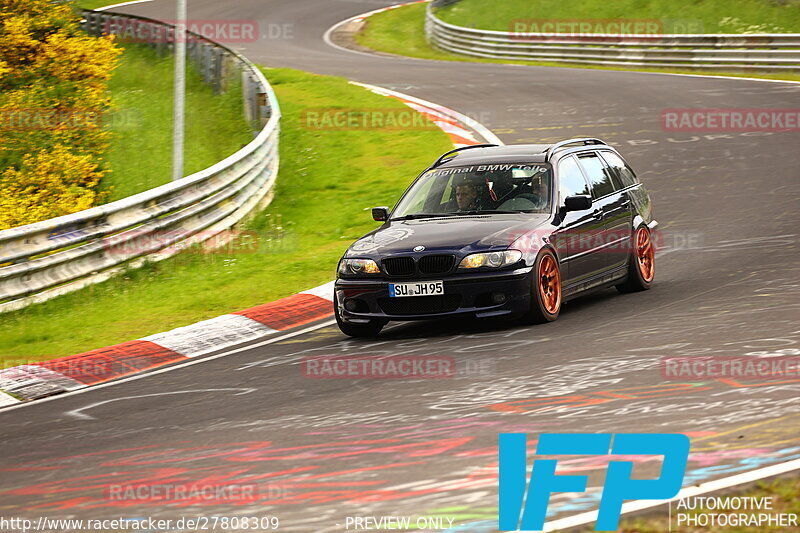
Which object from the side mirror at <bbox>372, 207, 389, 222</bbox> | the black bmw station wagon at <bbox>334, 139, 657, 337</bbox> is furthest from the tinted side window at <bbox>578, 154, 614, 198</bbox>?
the side mirror at <bbox>372, 207, 389, 222</bbox>

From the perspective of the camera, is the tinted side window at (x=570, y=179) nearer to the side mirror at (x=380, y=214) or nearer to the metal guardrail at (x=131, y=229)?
the side mirror at (x=380, y=214)

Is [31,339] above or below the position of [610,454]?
below

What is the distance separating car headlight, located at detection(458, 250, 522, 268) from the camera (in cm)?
973

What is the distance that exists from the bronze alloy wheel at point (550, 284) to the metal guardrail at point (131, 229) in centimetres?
544

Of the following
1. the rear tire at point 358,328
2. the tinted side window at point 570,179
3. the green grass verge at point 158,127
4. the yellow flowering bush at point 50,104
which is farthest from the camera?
the green grass verge at point 158,127

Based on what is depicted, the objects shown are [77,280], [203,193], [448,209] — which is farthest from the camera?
[203,193]

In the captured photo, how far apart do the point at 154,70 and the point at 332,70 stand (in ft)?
15.4

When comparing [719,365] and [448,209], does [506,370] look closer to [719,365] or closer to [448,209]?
[719,365]

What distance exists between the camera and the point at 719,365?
7.77 meters

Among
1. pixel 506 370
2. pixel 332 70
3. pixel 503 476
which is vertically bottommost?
pixel 332 70

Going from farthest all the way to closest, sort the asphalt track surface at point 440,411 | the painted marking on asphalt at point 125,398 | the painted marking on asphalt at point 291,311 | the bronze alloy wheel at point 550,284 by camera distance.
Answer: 1. the painted marking on asphalt at point 291,311
2. the bronze alloy wheel at point 550,284
3. the painted marking on asphalt at point 125,398
4. the asphalt track surface at point 440,411

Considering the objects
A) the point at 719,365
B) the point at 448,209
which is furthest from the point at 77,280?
the point at 719,365

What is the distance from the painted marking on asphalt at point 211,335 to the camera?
10.7m

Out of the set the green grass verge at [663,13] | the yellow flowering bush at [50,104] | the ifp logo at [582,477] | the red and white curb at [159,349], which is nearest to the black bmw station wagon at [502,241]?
the red and white curb at [159,349]
